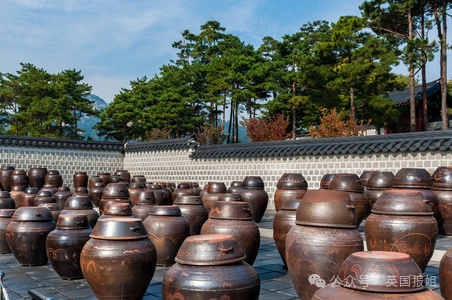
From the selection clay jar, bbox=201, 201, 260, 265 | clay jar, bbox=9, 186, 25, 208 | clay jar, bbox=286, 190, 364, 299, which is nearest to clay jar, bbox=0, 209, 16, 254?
clay jar, bbox=9, 186, 25, 208

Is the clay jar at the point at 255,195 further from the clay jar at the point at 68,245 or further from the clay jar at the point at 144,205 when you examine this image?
the clay jar at the point at 68,245

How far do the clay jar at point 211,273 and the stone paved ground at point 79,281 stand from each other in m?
1.51

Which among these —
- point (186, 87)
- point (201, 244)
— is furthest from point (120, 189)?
point (186, 87)

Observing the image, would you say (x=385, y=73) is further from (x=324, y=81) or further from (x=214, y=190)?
(x=214, y=190)

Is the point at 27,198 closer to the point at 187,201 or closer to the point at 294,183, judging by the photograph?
the point at 187,201

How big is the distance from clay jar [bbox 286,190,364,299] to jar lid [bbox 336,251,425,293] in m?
1.83

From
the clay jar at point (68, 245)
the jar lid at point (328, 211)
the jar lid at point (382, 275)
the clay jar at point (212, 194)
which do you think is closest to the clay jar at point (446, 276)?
the jar lid at point (328, 211)

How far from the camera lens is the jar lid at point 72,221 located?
6051 millimetres

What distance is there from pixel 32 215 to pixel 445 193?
7.69 m

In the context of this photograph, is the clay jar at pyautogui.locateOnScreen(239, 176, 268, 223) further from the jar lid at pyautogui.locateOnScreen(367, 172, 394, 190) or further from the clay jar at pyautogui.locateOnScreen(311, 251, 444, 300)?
the clay jar at pyautogui.locateOnScreen(311, 251, 444, 300)

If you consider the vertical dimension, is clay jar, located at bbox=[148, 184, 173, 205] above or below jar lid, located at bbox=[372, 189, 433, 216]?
below

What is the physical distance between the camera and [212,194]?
1099 centimetres

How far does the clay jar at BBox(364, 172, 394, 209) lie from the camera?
31.1 ft

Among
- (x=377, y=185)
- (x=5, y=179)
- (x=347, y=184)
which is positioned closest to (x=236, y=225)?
(x=347, y=184)
